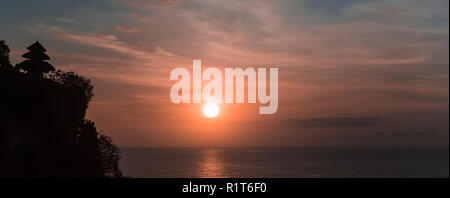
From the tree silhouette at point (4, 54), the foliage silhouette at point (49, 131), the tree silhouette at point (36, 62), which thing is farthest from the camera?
the tree silhouette at point (36, 62)

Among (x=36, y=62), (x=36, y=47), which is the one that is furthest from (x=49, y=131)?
(x=36, y=47)

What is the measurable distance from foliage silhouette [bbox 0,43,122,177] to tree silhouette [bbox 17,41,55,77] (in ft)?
1.76

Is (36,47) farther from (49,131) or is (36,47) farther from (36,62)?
(49,131)

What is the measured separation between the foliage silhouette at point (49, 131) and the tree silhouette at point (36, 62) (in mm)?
538

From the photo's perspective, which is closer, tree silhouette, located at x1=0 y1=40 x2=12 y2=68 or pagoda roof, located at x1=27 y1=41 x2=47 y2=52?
tree silhouette, located at x1=0 y1=40 x2=12 y2=68

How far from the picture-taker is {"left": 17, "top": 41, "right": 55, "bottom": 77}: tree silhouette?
44188 mm

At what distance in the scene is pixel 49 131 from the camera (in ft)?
126

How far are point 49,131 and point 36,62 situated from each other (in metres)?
10.8

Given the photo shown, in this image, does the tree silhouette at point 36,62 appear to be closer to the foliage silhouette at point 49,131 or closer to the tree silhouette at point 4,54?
the foliage silhouette at point 49,131

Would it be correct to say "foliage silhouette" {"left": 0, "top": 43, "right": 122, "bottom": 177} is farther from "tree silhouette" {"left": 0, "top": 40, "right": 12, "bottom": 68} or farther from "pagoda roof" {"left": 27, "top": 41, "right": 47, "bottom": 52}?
"pagoda roof" {"left": 27, "top": 41, "right": 47, "bottom": 52}

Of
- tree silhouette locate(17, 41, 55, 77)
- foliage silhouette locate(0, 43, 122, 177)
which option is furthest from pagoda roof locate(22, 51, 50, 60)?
foliage silhouette locate(0, 43, 122, 177)

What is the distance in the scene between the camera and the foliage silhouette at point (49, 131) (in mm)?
33031

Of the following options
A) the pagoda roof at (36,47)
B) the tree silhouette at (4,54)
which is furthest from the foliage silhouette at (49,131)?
the pagoda roof at (36,47)
